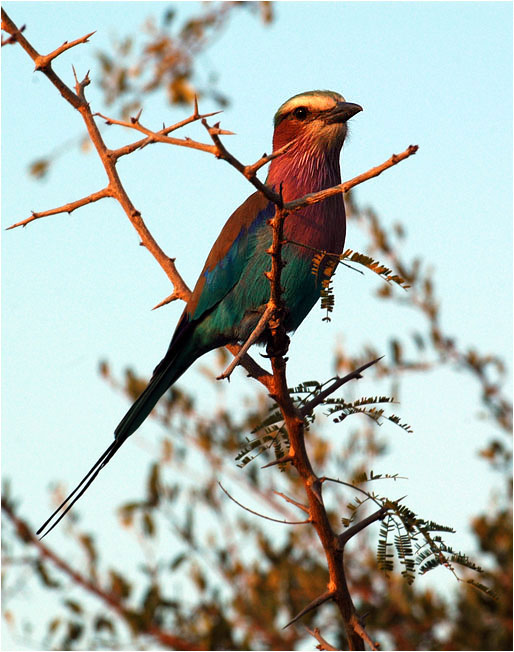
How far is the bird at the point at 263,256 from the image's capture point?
4645mm

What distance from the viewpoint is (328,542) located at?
3.21m

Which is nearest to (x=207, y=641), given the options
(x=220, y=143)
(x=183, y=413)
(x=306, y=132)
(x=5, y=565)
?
(x=5, y=565)

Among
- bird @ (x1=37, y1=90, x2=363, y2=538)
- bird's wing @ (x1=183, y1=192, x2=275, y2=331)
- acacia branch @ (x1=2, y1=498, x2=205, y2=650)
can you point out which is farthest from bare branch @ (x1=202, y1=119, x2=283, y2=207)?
acacia branch @ (x1=2, y1=498, x2=205, y2=650)

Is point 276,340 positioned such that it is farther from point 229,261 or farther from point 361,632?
point 229,261

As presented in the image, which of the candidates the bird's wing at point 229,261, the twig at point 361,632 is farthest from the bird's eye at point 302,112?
the twig at point 361,632

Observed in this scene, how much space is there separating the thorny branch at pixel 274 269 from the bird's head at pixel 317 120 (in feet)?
4.00

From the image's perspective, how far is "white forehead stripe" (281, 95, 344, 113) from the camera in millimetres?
5266

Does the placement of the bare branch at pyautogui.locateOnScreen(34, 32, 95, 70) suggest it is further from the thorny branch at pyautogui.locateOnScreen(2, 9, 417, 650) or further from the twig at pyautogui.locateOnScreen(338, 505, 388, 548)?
the twig at pyautogui.locateOnScreen(338, 505, 388, 548)

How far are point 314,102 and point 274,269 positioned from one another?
259 centimetres

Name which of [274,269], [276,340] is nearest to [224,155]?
[274,269]

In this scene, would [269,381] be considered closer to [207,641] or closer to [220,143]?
[220,143]

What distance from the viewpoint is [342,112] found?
16.9 feet

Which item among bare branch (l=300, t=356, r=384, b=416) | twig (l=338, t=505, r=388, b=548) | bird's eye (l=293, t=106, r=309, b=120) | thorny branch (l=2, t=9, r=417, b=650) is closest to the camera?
thorny branch (l=2, t=9, r=417, b=650)

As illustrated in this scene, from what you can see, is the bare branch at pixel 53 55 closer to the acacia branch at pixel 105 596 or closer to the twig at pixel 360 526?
the twig at pixel 360 526
